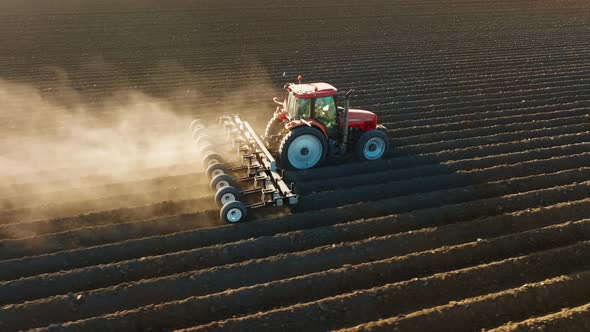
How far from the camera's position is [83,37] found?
18047 millimetres

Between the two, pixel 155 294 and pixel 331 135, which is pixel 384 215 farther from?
pixel 155 294

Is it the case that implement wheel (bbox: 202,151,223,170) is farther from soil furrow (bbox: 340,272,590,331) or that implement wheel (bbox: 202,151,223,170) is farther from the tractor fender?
soil furrow (bbox: 340,272,590,331)

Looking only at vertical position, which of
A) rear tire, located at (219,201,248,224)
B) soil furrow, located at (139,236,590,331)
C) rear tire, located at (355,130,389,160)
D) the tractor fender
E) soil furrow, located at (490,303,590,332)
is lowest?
soil furrow, located at (490,303,590,332)

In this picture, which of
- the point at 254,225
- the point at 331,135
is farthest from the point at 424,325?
the point at 331,135

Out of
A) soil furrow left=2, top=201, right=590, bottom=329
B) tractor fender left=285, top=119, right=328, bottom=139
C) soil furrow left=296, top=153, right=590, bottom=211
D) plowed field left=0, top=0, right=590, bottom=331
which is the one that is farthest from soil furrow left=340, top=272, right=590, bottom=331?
tractor fender left=285, top=119, right=328, bottom=139

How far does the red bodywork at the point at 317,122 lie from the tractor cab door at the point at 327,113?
0.36 ft

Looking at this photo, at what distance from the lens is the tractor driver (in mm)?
7617

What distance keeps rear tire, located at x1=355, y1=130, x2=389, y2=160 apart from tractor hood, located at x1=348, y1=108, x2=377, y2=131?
0.26 metres

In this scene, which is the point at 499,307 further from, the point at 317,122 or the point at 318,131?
the point at 317,122

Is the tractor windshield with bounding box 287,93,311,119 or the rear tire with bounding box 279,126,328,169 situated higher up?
the tractor windshield with bounding box 287,93,311,119

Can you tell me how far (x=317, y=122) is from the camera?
7.64 metres

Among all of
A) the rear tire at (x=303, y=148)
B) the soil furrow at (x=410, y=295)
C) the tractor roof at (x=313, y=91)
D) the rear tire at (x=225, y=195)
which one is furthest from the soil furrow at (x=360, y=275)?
the tractor roof at (x=313, y=91)

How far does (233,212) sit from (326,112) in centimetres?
254

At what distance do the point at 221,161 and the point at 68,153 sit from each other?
3207 mm
